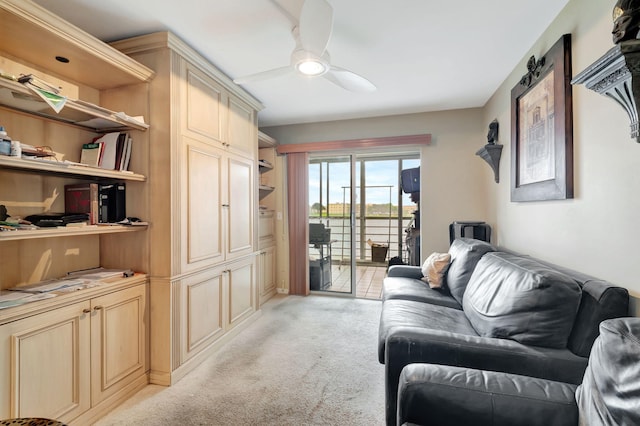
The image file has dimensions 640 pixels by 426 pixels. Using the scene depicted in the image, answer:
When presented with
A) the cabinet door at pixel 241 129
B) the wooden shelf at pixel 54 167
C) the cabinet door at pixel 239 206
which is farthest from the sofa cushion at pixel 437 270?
the wooden shelf at pixel 54 167

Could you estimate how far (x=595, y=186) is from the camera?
149 cm

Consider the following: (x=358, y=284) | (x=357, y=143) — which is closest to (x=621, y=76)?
(x=357, y=143)

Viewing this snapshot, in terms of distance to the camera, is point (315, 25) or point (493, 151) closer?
point (315, 25)

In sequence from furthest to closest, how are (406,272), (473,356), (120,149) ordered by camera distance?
(406,272), (120,149), (473,356)

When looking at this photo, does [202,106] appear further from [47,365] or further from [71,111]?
[47,365]

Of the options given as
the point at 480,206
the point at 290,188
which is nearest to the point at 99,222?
the point at 290,188

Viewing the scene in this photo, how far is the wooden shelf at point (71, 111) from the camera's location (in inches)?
55.2

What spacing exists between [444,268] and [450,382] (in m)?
1.74

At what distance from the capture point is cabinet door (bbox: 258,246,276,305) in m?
3.82

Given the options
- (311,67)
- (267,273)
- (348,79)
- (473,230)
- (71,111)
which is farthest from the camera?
(267,273)

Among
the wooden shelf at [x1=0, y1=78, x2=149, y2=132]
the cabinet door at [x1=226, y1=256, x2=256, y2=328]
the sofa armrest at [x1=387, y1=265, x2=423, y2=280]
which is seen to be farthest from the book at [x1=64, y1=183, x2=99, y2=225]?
the sofa armrest at [x1=387, y1=265, x2=423, y2=280]

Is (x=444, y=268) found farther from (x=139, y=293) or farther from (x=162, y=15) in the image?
(x=162, y=15)

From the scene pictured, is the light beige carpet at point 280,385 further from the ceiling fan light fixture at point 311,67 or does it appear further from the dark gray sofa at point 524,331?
the ceiling fan light fixture at point 311,67

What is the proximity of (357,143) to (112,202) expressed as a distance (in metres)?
2.82
